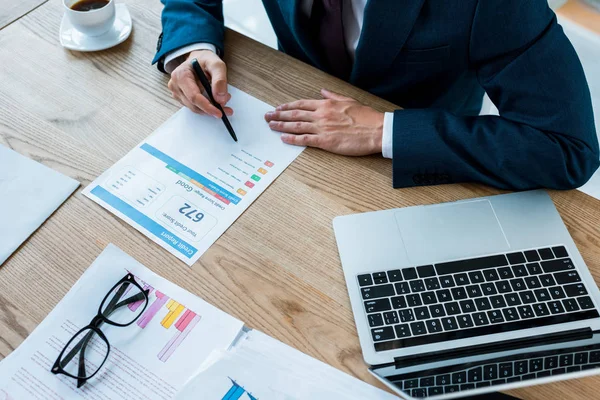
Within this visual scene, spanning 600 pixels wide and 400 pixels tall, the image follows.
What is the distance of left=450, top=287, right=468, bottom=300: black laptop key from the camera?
72 centimetres

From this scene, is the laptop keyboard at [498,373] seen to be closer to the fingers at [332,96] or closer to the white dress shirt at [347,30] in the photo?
the fingers at [332,96]

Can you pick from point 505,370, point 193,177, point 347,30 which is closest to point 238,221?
point 193,177

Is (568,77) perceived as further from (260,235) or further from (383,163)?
(260,235)

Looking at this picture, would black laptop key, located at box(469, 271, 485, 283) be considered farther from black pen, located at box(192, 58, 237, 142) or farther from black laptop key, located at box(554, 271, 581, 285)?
black pen, located at box(192, 58, 237, 142)

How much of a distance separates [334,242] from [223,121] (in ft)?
1.01

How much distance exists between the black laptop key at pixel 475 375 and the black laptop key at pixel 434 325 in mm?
65

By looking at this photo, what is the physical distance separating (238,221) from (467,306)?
1.18 feet

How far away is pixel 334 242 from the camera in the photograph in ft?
2.59

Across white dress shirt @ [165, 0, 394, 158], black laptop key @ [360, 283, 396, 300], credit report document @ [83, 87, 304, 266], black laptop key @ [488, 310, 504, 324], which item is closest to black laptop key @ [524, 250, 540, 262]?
black laptop key @ [488, 310, 504, 324]

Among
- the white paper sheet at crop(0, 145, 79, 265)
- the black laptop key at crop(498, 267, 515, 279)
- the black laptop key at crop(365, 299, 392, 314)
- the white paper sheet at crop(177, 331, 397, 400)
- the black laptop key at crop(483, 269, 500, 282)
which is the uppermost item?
the black laptop key at crop(498, 267, 515, 279)

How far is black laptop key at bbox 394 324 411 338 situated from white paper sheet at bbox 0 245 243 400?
21 cm

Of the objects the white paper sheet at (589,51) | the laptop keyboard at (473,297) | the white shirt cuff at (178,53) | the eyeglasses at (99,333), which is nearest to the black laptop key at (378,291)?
the laptop keyboard at (473,297)

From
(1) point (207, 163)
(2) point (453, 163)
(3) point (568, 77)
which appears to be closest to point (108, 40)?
(1) point (207, 163)

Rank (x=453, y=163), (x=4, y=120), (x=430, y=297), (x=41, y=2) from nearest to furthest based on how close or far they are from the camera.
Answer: (x=430, y=297)
(x=453, y=163)
(x=4, y=120)
(x=41, y=2)
